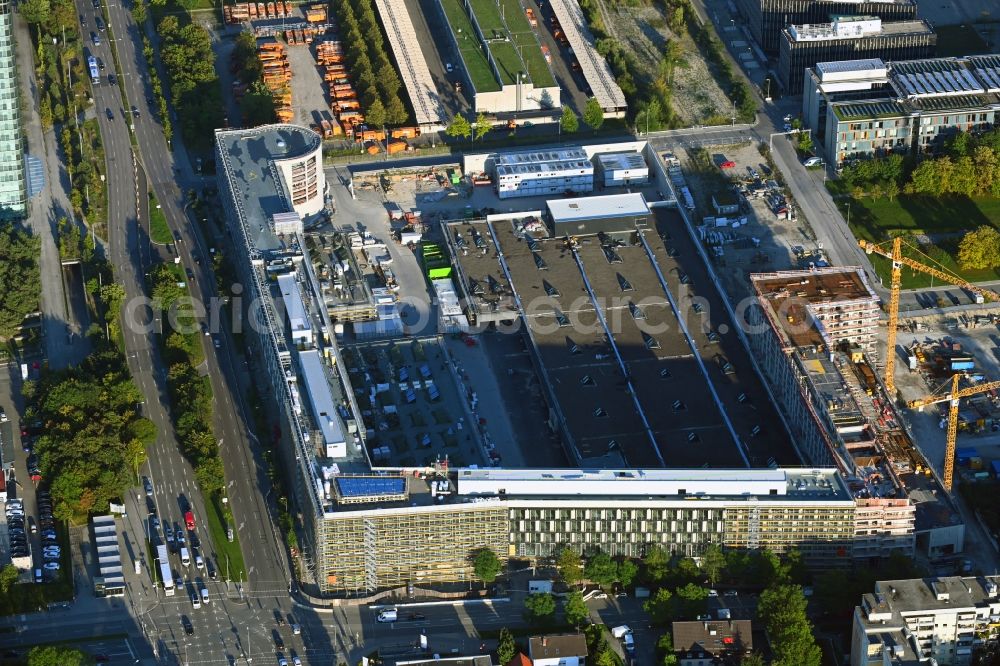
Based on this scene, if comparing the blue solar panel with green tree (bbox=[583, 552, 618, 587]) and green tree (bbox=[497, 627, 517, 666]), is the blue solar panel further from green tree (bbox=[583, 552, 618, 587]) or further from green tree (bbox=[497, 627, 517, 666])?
green tree (bbox=[583, 552, 618, 587])

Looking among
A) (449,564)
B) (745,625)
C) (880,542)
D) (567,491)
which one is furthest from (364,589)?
(880,542)

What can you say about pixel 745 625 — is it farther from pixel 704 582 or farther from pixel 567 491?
pixel 567 491

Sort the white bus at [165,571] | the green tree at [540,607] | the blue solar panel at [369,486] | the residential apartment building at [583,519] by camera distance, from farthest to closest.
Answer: the white bus at [165,571]
the residential apartment building at [583,519]
the blue solar panel at [369,486]
the green tree at [540,607]

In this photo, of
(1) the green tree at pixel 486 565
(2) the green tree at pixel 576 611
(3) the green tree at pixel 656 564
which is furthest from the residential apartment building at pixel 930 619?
(1) the green tree at pixel 486 565

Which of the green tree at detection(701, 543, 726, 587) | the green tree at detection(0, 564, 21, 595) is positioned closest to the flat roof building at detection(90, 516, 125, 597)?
the green tree at detection(0, 564, 21, 595)

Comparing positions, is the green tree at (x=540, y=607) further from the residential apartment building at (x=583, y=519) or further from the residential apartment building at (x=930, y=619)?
the residential apartment building at (x=930, y=619)

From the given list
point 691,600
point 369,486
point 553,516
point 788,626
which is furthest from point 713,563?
point 369,486
